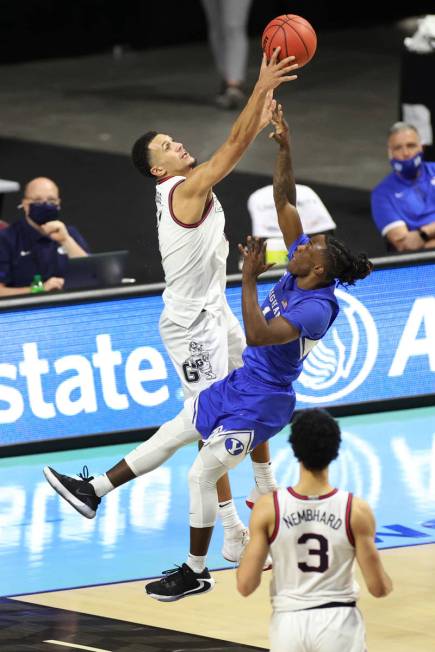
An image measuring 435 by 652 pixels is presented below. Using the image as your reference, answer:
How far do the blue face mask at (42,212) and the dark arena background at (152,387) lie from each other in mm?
580

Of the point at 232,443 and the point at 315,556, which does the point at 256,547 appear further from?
the point at 232,443

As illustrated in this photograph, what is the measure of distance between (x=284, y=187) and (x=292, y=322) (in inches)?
38.1

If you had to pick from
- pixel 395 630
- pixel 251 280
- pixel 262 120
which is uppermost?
pixel 262 120

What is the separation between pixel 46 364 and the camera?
Result: 455 inches

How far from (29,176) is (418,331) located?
7.06 metres

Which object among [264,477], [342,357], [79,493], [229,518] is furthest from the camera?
[342,357]

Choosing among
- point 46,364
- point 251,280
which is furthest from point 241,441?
point 46,364

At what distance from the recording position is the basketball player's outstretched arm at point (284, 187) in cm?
878

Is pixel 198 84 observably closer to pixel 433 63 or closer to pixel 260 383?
pixel 433 63

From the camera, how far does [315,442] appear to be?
252 inches

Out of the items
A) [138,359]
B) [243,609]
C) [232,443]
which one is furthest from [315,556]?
[138,359]

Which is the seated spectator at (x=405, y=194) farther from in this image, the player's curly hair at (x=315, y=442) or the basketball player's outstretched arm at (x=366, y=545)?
the basketball player's outstretched arm at (x=366, y=545)

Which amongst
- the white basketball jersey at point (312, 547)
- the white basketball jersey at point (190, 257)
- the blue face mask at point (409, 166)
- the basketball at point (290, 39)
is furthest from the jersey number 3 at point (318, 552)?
the blue face mask at point (409, 166)

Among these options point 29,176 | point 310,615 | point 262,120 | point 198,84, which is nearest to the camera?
point 310,615
